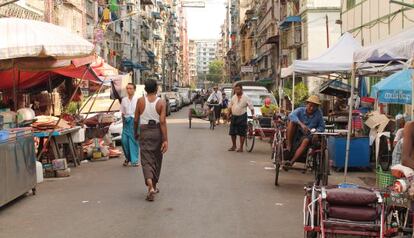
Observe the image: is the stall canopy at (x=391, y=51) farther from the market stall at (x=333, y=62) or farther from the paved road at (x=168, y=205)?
the market stall at (x=333, y=62)

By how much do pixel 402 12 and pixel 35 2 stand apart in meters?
17.6

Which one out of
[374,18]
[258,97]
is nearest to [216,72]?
[258,97]

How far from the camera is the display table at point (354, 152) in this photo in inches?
527

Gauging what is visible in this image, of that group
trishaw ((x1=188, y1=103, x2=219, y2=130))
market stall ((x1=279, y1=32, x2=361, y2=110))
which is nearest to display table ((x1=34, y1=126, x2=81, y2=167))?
market stall ((x1=279, y1=32, x2=361, y2=110))

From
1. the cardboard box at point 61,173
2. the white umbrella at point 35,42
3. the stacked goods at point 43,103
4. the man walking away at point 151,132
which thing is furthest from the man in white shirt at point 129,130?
the man walking away at point 151,132

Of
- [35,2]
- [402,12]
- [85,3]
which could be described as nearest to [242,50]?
[85,3]

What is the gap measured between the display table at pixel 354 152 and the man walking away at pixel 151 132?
5.06m

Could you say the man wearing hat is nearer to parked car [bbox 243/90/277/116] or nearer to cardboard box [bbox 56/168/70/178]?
cardboard box [bbox 56/168/70/178]

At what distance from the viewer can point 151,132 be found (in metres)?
9.72

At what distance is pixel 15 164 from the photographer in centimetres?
921

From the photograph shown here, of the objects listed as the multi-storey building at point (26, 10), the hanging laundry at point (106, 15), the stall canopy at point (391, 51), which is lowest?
the stall canopy at point (391, 51)

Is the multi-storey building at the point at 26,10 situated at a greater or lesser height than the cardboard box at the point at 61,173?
greater

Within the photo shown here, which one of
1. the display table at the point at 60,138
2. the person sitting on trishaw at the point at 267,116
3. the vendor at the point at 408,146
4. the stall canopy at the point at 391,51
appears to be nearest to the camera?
the vendor at the point at 408,146

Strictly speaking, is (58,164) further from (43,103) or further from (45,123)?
(43,103)
